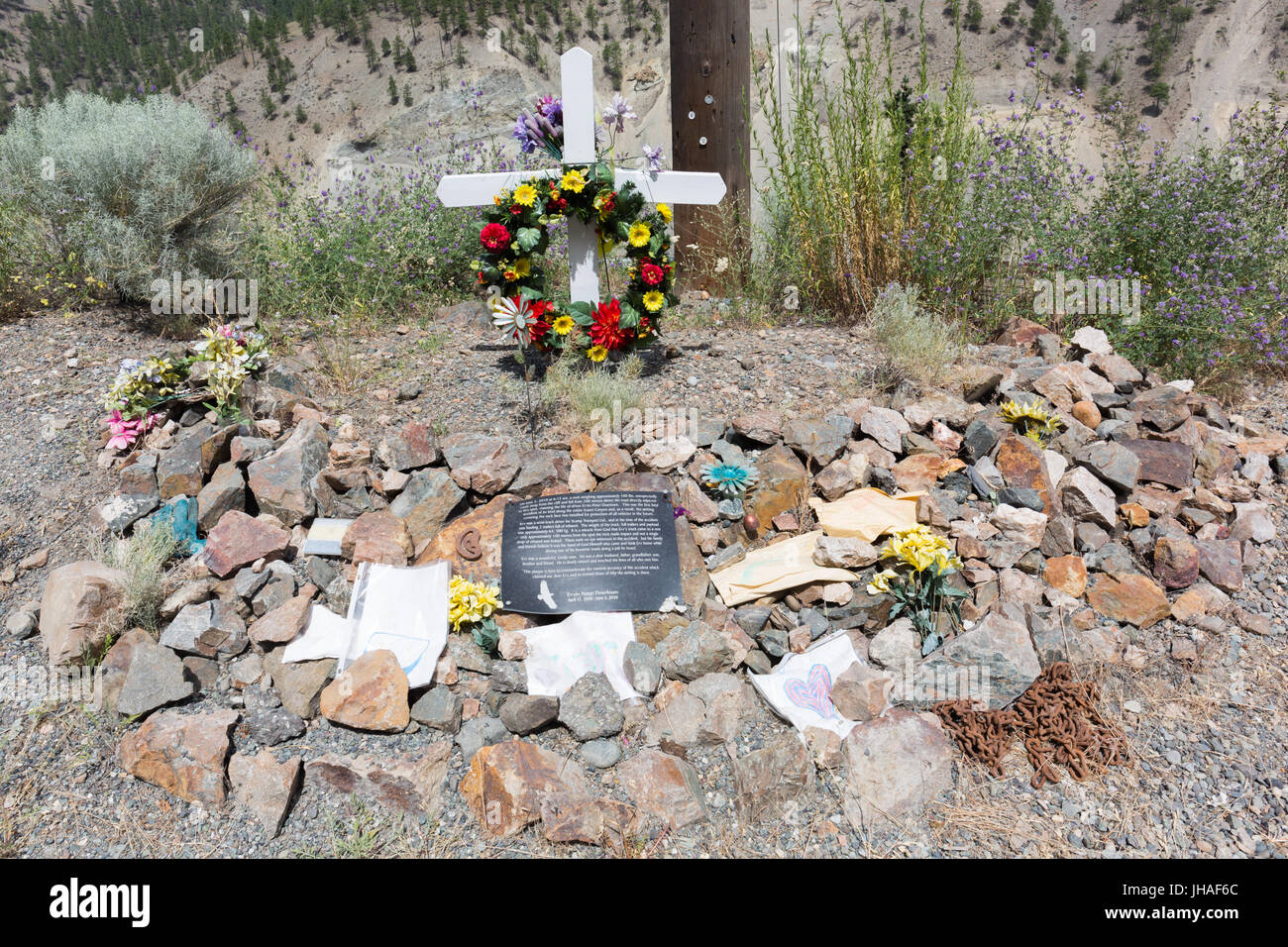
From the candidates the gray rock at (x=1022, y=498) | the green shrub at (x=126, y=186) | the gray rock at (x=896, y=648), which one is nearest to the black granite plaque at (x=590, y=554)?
the gray rock at (x=896, y=648)

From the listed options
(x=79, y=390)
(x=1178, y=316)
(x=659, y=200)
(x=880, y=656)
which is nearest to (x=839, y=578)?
(x=880, y=656)

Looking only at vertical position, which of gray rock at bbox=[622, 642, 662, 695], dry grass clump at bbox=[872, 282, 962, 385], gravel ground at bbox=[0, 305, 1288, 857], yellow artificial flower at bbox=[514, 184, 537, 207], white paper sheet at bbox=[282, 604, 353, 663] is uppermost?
yellow artificial flower at bbox=[514, 184, 537, 207]

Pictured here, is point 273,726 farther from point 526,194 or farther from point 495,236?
point 526,194

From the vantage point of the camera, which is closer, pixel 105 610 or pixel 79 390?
pixel 105 610

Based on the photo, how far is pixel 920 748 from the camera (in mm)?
2275

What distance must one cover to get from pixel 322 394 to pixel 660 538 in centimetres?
211

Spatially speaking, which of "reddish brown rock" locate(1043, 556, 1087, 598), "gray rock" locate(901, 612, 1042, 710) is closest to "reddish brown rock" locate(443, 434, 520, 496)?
"gray rock" locate(901, 612, 1042, 710)

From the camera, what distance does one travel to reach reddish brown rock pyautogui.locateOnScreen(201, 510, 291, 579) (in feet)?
9.31

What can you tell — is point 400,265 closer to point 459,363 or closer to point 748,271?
point 459,363

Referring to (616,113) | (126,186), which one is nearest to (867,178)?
(616,113)

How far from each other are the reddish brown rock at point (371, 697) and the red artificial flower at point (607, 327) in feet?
6.66

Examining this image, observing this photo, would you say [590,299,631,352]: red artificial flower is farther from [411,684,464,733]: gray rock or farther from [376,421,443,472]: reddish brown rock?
[411,684,464,733]: gray rock

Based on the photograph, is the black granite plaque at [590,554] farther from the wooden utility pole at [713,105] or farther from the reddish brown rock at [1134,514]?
the wooden utility pole at [713,105]

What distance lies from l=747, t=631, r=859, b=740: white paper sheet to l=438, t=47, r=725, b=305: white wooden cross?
2.31m
